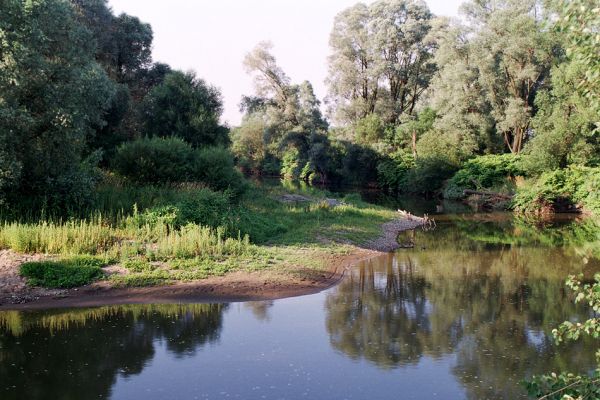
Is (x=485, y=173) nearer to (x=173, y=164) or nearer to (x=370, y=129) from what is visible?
(x=370, y=129)

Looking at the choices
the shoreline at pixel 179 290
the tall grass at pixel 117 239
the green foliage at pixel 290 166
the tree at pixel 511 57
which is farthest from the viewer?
the green foliage at pixel 290 166

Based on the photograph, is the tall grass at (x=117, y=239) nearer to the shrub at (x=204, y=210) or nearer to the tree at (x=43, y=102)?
the shrub at (x=204, y=210)

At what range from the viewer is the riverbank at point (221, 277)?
14.0 m

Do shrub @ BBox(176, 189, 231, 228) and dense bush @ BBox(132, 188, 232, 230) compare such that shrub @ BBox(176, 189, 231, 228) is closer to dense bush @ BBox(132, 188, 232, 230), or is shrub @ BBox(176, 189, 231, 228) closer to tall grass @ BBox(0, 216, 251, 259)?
dense bush @ BBox(132, 188, 232, 230)

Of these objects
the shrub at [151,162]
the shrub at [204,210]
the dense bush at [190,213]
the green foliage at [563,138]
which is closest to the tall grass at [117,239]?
the dense bush at [190,213]

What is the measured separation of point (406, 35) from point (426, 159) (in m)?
13.8

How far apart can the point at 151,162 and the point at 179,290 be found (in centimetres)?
1242

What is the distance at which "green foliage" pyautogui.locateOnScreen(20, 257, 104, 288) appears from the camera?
14.3 m

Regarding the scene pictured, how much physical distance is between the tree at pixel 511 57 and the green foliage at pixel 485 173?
254 centimetres

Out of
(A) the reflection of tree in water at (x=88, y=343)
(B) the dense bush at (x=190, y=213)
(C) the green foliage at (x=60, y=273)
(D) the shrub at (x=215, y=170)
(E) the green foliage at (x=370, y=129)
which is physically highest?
(E) the green foliage at (x=370, y=129)

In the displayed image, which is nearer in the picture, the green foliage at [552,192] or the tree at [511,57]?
the green foliage at [552,192]

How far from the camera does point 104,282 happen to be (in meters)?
14.7

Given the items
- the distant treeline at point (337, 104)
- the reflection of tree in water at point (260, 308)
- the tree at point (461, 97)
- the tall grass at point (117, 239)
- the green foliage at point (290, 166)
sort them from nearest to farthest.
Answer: the reflection of tree in water at point (260, 308), the tall grass at point (117, 239), the distant treeline at point (337, 104), the tree at point (461, 97), the green foliage at point (290, 166)

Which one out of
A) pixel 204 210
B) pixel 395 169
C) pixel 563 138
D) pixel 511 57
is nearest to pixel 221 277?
pixel 204 210
